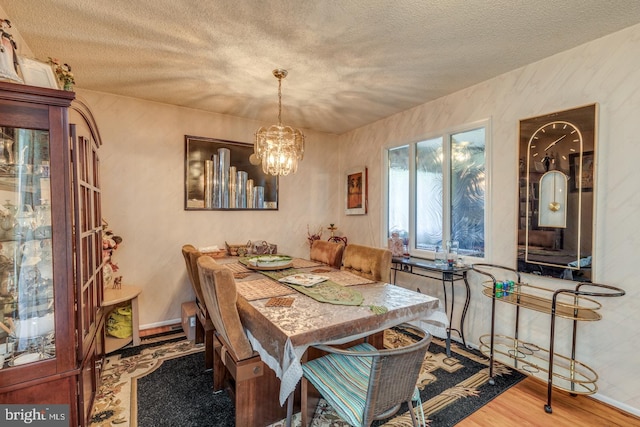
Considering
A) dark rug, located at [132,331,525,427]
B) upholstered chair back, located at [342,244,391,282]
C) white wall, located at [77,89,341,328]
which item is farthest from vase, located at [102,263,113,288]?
upholstered chair back, located at [342,244,391,282]

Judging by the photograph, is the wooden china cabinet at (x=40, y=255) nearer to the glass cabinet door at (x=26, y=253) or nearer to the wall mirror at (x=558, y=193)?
the glass cabinet door at (x=26, y=253)

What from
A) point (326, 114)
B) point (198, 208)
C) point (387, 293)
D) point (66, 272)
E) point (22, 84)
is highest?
point (326, 114)

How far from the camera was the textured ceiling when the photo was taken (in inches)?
68.9

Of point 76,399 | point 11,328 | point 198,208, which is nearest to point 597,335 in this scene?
point 76,399

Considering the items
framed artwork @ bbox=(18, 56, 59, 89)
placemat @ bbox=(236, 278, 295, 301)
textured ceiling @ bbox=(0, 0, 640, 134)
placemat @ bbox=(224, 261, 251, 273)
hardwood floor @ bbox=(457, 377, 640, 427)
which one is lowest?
hardwood floor @ bbox=(457, 377, 640, 427)

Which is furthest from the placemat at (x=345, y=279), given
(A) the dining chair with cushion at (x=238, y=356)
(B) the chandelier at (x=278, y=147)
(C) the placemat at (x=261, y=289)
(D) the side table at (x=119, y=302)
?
(D) the side table at (x=119, y=302)

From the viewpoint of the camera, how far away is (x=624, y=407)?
6.32 feet

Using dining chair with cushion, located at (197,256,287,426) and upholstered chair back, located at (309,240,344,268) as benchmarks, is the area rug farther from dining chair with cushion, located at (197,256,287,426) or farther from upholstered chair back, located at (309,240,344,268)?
upholstered chair back, located at (309,240,344,268)

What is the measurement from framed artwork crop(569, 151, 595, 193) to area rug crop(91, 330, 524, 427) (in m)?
1.55

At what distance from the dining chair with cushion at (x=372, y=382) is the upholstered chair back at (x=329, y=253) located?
141 centimetres

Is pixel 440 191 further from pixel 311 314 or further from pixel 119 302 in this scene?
pixel 119 302

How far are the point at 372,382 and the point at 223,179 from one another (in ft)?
10.2

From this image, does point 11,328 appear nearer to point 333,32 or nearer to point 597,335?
point 333,32

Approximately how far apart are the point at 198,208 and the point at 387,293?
2.59 metres
